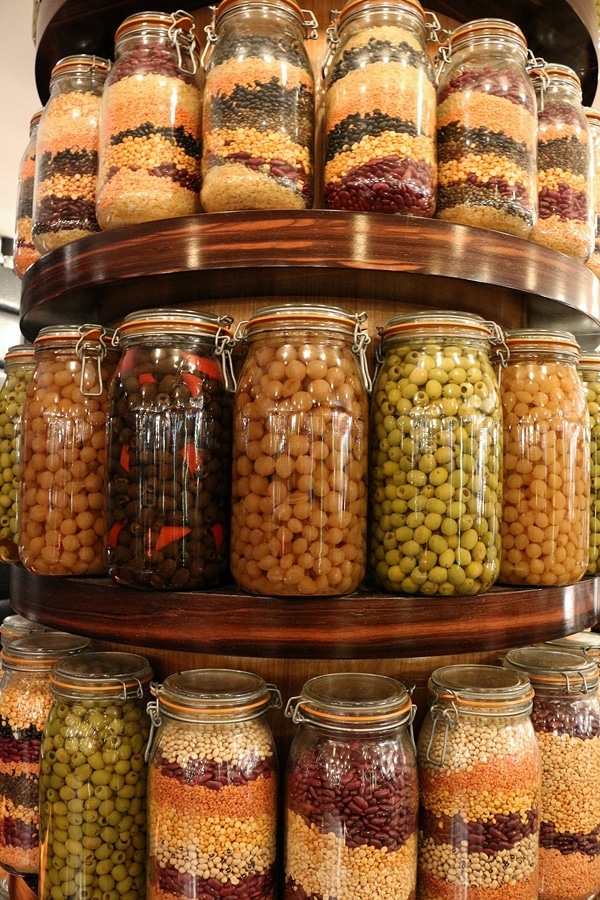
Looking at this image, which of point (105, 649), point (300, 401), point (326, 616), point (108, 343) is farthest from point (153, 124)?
point (105, 649)

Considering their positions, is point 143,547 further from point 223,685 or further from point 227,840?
point 227,840

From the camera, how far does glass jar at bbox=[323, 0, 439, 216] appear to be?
0.94m

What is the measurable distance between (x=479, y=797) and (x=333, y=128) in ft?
2.99

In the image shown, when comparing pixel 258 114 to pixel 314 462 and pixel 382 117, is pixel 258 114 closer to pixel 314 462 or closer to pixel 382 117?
pixel 382 117

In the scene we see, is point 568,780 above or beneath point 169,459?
beneath

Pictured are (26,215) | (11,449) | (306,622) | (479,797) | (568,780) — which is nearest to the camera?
(306,622)

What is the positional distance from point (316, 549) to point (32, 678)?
63 cm

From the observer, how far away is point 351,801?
0.88 metres

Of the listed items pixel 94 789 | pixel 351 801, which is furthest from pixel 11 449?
pixel 351 801

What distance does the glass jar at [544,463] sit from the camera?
973mm

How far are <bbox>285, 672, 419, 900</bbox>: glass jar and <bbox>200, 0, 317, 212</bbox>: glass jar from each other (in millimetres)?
667

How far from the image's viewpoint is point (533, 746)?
3.26ft

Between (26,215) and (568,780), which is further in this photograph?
(26,215)

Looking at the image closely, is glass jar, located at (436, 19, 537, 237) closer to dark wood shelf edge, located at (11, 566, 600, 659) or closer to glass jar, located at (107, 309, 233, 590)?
glass jar, located at (107, 309, 233, 590)
